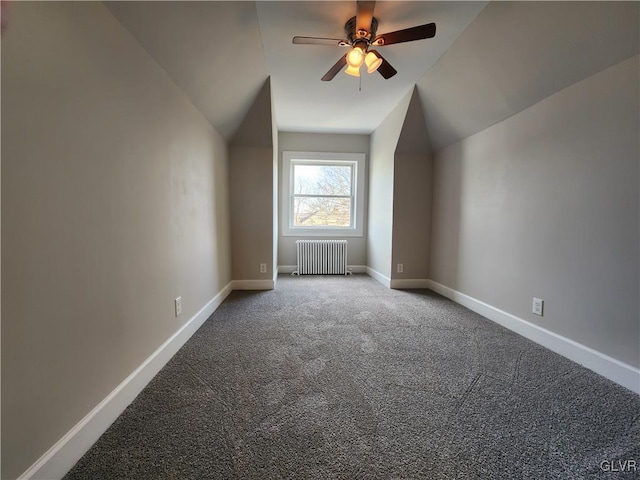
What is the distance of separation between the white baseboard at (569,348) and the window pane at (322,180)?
2.78m

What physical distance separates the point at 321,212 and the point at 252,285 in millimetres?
1881

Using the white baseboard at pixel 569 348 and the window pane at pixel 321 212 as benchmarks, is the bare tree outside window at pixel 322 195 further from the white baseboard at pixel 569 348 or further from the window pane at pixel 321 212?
the white baseboard at pixel 569 348

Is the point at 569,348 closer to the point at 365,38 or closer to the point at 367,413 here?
the point at 367,413

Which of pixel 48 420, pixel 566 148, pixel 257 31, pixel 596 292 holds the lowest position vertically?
pixel 48 420

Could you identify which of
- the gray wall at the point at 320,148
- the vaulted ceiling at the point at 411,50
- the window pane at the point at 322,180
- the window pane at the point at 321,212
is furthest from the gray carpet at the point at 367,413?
the window pane at the point at 322,180

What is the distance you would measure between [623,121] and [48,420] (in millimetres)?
3094

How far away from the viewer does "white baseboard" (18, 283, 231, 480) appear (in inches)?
36.0

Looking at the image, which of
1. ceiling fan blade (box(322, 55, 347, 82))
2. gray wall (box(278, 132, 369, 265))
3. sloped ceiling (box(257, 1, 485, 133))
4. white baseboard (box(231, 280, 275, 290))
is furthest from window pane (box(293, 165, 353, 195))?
ceiling fan blade (box(322, 55, 347, 82))

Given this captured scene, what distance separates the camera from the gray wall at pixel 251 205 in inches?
133

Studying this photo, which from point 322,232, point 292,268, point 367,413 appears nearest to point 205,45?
point 367,413

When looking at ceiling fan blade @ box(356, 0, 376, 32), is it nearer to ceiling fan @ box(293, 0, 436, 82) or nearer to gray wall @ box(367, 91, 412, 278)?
ceiling fan @ box(293, 0, 436, 82)

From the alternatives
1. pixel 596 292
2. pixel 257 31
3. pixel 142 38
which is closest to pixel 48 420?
pixel 142 38

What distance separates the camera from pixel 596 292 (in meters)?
1.71

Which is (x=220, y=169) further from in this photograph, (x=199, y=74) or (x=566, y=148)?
(x=566, y=148)
